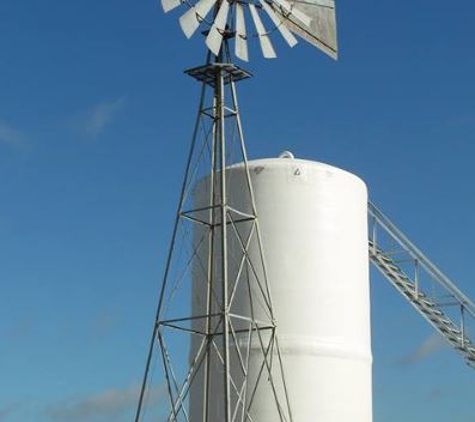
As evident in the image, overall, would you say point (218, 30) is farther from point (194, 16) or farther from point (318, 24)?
point (318, 24)

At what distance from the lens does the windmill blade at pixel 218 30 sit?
97.1 ft

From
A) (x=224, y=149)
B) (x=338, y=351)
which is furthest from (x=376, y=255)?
(x=224, y=149)

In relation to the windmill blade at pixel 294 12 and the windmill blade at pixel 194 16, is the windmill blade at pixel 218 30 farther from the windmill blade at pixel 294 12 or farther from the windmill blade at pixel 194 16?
the windmill blade at pixel 294 12

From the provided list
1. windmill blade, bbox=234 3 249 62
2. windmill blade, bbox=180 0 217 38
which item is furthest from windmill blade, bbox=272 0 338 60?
windmill blade, bbox=180 0 217 38

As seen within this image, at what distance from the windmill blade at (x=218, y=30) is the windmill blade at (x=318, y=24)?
2389mm

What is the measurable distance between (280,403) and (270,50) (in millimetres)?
9631

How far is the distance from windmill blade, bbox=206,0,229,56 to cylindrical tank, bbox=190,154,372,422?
4803 millimetres

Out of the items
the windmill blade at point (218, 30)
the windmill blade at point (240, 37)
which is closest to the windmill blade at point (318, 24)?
the windmill blade at point (240, 37)

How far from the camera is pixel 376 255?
3912cm

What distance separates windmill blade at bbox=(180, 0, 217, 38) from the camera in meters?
29.2

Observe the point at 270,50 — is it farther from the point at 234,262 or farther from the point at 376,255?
the point at 376,255

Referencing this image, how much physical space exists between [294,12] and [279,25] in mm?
1346

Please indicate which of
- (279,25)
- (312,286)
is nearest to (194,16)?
(279,25)

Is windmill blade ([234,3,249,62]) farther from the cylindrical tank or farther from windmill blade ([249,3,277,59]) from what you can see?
the cylindrical tank
